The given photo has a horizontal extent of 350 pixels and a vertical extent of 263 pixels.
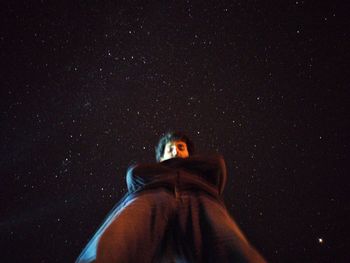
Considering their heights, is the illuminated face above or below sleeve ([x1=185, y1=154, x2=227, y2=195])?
above

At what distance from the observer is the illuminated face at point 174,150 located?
82.5 inches

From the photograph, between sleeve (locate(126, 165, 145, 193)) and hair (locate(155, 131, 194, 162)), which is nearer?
sleeve (locate(126, 165, 145, 193))

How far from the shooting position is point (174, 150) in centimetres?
211

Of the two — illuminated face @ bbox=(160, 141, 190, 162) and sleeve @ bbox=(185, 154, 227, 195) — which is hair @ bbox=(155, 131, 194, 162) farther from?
sleeve @ bbox=(185, 154, 227, 195)

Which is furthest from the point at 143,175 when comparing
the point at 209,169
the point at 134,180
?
the point at 209,169

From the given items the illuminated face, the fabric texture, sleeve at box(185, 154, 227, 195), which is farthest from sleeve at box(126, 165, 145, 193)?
the illuminated face

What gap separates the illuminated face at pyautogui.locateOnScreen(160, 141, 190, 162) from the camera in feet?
6.88

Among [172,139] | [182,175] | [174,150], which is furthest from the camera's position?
[172,139]

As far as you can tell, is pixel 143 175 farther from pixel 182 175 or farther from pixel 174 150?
pixel 174 150

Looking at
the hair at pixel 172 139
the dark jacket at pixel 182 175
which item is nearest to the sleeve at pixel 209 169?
the dark jacket at pixel 182 175

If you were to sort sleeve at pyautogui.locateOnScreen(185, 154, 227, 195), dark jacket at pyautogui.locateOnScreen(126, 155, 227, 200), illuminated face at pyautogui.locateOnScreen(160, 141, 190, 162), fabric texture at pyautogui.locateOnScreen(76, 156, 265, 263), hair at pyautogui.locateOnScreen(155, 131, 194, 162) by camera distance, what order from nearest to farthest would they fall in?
fabric texture at pyautogui.locateOnScreen(76, 156, 265, 263) < dark jacket at pyautogui.locateOnScreen(126, 155, 227, 200) < sleeve at pyautogui.locateOnScreen(185, 154, 227, 195) < illuminated face at pyautogui.locateOnScreen(160, 141, 190, 162) < hair at pyautogui.locateOnScreen(155, 131, 194, 162)

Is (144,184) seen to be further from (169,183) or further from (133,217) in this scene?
(133,217)

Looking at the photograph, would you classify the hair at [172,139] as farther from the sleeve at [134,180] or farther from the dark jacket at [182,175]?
the sleeve at [134,180]

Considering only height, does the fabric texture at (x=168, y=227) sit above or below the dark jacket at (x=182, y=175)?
below
